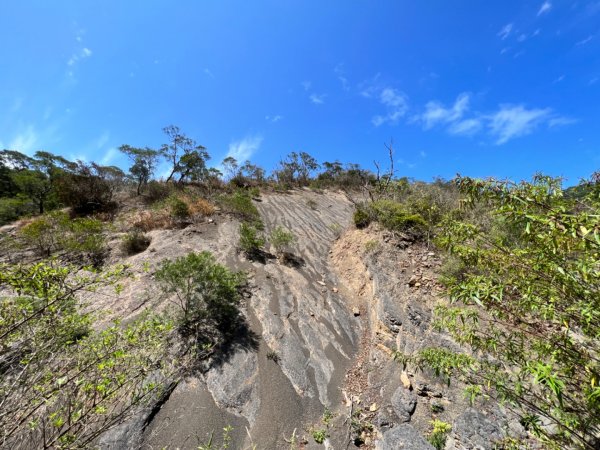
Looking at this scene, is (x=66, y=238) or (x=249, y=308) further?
(x=66, y=238)

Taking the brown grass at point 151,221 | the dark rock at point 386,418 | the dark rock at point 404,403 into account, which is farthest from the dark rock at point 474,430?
the brown grass at point 151,221

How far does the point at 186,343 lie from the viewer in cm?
536

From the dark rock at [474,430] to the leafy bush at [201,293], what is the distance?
494cm

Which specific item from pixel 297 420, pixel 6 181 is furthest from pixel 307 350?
pixel 6 181

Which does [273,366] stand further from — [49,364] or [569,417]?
[569,417]

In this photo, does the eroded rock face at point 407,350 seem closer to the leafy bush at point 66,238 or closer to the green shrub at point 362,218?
the green shrub at point 362,218

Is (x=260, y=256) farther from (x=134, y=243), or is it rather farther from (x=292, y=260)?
(x=134, y=243)

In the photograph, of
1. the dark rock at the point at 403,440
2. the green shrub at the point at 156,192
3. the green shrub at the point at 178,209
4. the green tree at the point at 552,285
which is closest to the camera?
the green tree at the point at 552,285

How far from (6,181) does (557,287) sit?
35229 mm

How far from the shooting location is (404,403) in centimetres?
457

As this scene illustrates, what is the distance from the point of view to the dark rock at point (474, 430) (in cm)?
363

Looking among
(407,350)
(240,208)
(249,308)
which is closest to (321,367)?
(407,350)

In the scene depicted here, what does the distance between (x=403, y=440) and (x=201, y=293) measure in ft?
16.8

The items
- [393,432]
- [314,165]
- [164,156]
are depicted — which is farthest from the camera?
[314,165]
